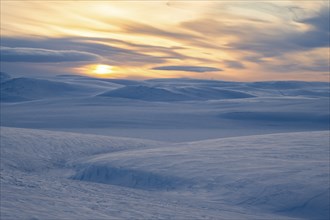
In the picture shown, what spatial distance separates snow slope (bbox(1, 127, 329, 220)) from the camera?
17.6 ft

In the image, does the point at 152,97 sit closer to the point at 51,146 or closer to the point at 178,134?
the point at 178,134

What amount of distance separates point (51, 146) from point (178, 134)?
708cm

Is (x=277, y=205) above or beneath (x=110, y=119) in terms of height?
beneath

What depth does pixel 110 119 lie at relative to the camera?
846 inches

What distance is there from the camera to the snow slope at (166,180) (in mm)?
5359

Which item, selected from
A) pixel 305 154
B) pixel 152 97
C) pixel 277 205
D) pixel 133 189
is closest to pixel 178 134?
pixel 305 154

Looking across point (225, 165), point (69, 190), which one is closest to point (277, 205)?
point (225, 165)

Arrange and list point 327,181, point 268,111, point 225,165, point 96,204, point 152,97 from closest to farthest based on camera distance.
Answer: point 96,204 < point 327,181 < point 225,165 < point 268,111 < point 152,97

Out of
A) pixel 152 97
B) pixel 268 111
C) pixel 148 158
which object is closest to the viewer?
pixel 148 158

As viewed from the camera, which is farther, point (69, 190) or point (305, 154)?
point (305, 154)

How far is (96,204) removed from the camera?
5.45 meters

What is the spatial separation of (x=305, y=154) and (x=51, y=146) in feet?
18.7

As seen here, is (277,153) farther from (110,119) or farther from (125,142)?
(110,119)

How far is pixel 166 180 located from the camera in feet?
24.7
